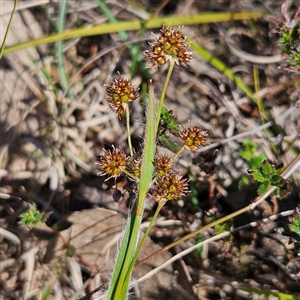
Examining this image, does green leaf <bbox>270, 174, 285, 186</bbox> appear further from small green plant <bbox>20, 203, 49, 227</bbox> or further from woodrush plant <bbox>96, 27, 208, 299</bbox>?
small green plant <bbox>20, 203, 49, 227</bbox>

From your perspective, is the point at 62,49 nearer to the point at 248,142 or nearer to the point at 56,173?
the point at 56,173

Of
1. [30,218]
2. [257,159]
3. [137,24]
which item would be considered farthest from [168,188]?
[137,24]

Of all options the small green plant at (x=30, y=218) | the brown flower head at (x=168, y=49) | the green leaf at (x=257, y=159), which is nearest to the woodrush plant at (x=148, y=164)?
the brown flower head at (x=168, y=49)

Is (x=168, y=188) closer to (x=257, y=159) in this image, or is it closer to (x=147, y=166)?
(x=147, y=166)

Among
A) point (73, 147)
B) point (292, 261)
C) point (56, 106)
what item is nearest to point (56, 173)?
point (73, 147)

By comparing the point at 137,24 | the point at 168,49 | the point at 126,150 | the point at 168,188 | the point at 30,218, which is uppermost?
the point at 137,24

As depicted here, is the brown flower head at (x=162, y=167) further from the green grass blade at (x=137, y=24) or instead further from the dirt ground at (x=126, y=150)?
the green grass blade at (x=137, y=24)
